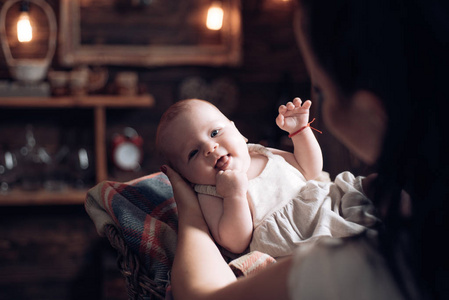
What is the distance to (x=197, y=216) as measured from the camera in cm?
110

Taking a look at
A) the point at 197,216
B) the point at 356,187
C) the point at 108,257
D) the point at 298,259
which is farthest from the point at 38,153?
the point at 298,259

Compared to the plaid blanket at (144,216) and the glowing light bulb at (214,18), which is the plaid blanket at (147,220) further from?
the glowing light bulb at (214,18)

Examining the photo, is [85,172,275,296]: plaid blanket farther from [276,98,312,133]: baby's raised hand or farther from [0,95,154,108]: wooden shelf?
[0,95,154,108]: wooden shelf

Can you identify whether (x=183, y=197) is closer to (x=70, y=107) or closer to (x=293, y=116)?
(x=293, y=116)

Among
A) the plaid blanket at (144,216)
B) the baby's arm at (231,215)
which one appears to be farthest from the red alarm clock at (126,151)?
the baby's arm at (231,215)

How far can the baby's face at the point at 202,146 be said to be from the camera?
1197mm

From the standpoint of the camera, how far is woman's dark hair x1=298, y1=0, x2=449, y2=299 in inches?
21.5

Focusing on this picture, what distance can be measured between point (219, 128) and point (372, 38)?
2.43 ft

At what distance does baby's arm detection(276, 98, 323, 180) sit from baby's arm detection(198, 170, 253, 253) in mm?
277

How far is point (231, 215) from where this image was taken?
1.11 metres

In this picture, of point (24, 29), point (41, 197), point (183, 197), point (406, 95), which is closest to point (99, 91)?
point (24, 29)

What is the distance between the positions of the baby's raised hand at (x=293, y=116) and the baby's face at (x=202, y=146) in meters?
0.14

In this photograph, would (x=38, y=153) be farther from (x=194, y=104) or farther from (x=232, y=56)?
(x=194, y=104)

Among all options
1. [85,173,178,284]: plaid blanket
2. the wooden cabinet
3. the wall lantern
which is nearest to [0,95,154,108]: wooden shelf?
the wooden cabinet
